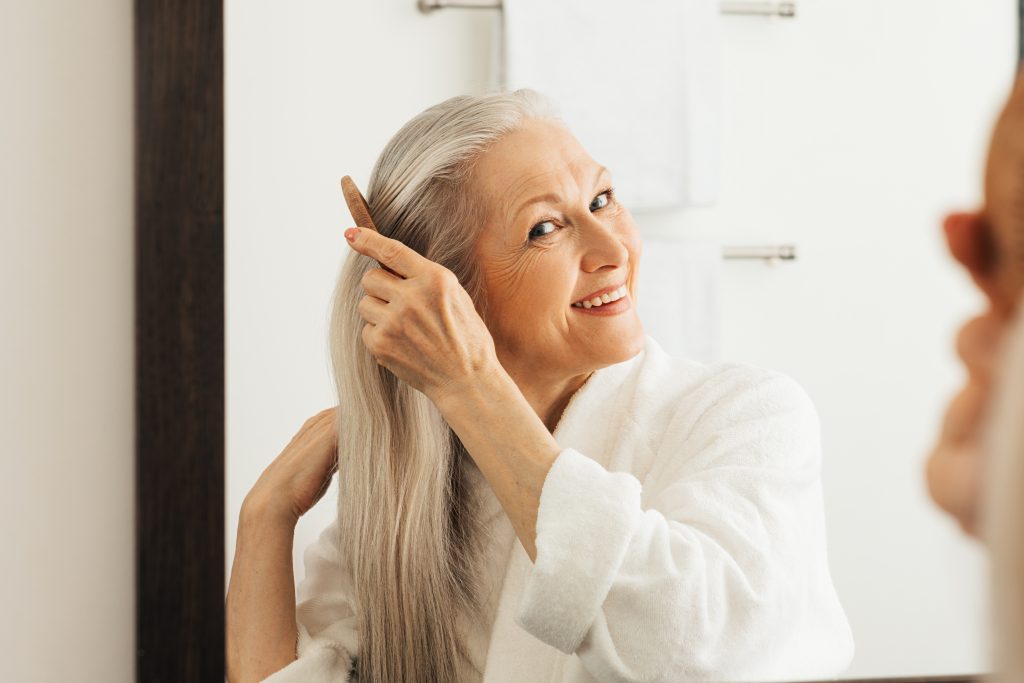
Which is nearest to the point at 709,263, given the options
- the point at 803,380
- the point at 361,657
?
the point at 803,380

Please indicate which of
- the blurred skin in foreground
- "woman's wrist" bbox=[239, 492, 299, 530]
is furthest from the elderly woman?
the blurred skin in foreground

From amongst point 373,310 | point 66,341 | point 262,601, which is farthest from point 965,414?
point 66,341

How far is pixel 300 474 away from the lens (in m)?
0.69

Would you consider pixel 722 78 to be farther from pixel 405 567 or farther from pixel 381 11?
pixel 405 567

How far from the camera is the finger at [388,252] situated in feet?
2.14

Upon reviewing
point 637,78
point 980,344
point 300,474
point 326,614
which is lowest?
point 326,614

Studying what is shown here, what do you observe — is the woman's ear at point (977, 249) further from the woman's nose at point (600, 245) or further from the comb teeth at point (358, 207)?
the comb teeth at point (358, 207)

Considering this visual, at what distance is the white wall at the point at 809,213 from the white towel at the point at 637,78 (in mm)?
16

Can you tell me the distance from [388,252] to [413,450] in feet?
0.49

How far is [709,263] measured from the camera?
2.31ft

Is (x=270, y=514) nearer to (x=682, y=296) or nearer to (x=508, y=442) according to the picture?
(x=508, y=442)

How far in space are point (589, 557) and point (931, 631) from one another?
0.31 m

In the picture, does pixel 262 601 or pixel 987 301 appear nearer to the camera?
pixel 987 301

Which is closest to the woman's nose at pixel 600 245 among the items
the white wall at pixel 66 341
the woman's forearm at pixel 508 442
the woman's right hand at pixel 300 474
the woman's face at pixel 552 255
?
the woman's face at pixel 552 255
